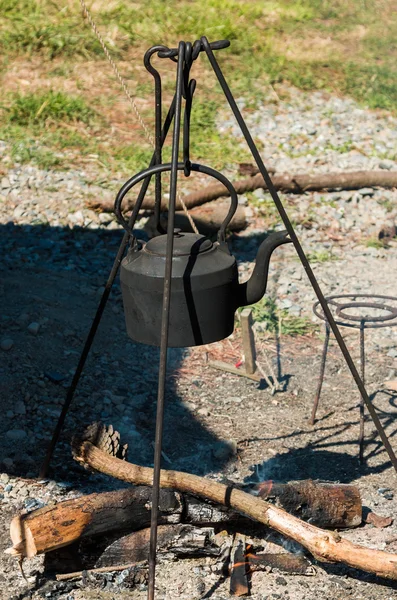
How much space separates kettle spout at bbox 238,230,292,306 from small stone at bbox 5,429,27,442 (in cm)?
197

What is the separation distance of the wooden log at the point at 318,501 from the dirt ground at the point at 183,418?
5.2 inches

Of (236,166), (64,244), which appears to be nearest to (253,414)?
(64,244)

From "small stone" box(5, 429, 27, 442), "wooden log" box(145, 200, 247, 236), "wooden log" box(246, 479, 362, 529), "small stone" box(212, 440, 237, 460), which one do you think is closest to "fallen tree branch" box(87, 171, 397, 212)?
"wooden log" box(145, 200, 247, 236)

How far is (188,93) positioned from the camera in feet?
11.3

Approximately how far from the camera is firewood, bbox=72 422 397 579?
3486 millimetres

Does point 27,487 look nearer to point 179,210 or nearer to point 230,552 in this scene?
point 230,552

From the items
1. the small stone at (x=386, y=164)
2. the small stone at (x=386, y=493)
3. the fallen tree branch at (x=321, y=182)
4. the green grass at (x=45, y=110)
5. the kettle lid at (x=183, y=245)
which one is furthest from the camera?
the green grass at (x=45, y=110)

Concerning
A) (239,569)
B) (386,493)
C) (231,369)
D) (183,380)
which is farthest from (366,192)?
(239,569)

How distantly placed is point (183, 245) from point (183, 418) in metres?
2.26

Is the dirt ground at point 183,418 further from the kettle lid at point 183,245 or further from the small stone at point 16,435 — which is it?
the kettle lid at point 183,245

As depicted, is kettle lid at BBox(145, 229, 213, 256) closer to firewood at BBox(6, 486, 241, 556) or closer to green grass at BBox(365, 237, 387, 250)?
firewood at BBox(6, 486, 241, 556)

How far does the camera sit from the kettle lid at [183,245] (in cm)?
342

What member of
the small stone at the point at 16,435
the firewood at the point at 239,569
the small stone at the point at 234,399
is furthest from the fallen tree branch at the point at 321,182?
the firewood at the point at 239,569

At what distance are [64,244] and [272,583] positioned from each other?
16.7 feet
